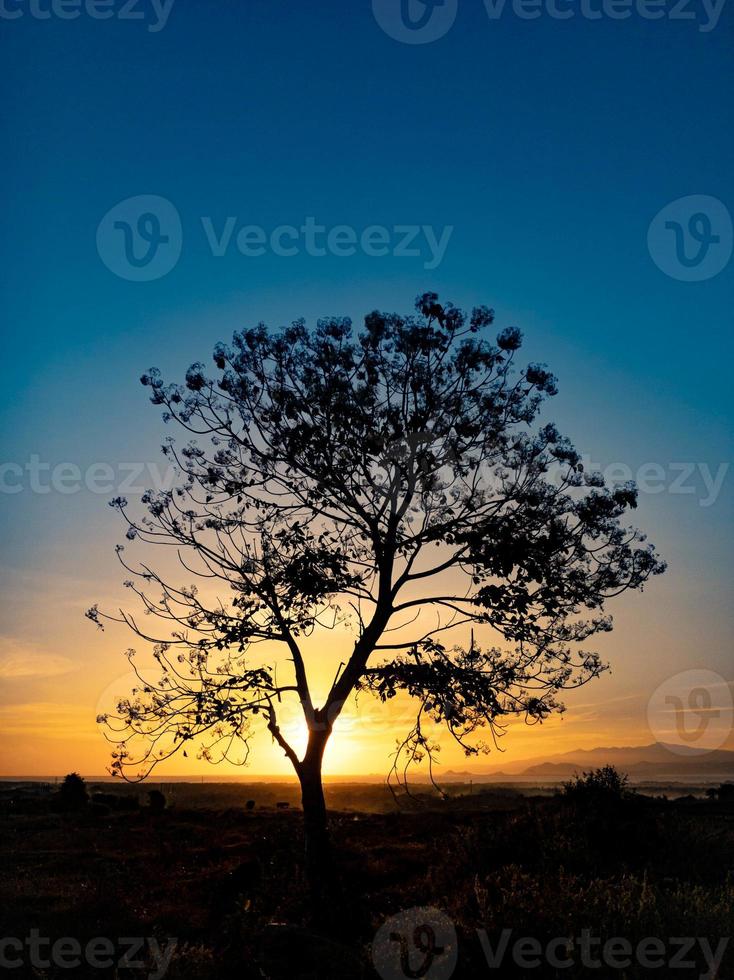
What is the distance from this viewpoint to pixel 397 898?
16.7 metres

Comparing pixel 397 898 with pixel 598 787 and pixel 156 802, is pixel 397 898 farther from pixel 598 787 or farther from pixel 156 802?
pixel 156 802

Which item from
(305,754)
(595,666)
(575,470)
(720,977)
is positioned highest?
(575,470)

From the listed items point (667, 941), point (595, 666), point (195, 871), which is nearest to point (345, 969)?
point (667, 941)

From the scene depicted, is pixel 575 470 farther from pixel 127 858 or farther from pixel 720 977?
pixel 127 858

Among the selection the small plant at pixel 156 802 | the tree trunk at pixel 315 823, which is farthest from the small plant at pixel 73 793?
the tree trunk at pixel 315 823

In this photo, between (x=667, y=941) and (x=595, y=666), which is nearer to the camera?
(x=667, y=941)

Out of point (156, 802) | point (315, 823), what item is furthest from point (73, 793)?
point (315, 823)

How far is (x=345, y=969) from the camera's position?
11477mm

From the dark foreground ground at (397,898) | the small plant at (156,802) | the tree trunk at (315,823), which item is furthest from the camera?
the small plant at (156,802)

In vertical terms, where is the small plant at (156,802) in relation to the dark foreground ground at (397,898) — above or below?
above

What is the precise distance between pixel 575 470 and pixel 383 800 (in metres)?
30.1

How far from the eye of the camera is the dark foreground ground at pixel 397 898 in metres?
11.6

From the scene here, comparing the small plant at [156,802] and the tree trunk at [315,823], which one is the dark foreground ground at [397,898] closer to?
the tree trunk at [315,823]

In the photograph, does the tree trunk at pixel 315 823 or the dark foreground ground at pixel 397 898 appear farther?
the tree trunk at pixel 315 823
